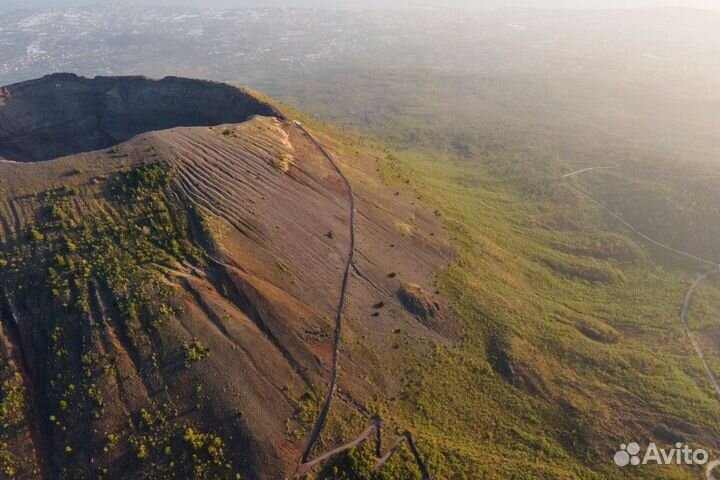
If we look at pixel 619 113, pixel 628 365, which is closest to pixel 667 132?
pixel 619 113

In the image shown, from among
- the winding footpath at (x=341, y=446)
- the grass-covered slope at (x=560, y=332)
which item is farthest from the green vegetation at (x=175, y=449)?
the grass-covered slope at (x=560, y=332)

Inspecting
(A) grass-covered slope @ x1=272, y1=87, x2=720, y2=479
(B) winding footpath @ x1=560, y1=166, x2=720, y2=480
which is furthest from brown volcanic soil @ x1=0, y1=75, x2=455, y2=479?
(B) winding footpath @ x1=560, y1=166, x2=720, y2=480

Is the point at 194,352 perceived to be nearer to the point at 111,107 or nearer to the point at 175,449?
the point at 175,449

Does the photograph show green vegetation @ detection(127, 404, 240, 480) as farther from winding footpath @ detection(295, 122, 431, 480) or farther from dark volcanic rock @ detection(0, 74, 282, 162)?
dark volcanic rock @ detection(0, 74, 282, 162)

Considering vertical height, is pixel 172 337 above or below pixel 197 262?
below

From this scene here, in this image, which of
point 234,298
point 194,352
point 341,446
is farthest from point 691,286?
point 194,352

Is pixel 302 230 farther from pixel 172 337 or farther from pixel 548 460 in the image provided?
pixel 548 460
